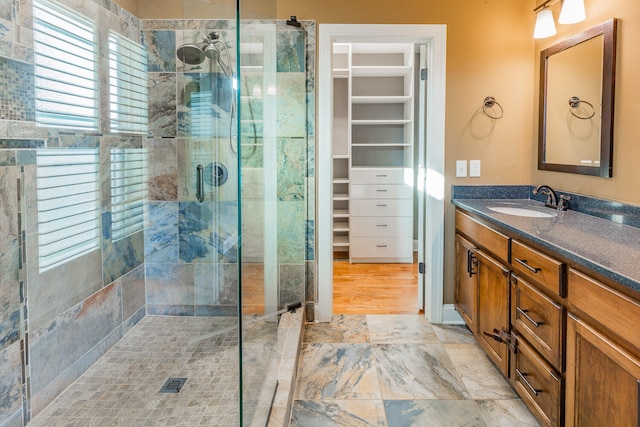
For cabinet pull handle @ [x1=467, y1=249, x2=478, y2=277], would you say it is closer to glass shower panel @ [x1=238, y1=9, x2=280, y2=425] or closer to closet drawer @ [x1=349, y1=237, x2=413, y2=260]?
glass shower panel @ [x1=238, y1=9, x2=280, y2=425]

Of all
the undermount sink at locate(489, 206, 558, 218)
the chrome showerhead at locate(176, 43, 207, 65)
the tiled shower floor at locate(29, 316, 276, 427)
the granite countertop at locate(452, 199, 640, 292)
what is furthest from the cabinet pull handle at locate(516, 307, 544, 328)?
the chrome showerhead at locate(176, 43, 207, 65)

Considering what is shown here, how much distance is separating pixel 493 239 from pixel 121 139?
2.00 metres

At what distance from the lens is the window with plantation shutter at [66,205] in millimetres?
1893

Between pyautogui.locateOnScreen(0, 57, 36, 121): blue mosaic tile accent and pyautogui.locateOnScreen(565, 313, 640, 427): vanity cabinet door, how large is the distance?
2.19 metres

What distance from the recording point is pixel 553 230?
6.48ft

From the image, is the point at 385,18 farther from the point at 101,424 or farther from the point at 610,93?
the point at 101,424

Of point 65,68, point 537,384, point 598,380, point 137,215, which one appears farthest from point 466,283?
point 65,68

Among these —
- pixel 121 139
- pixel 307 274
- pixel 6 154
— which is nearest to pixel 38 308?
pixel 6 154

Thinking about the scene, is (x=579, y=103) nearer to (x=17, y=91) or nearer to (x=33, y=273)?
(x=17, y=91)

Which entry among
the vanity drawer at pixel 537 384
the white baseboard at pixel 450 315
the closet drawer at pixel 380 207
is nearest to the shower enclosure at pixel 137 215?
the vanity drawer at pixel 537 384

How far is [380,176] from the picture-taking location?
4910 mm

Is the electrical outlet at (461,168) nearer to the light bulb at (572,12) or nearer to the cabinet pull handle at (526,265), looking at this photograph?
the light bulb at (572,12)

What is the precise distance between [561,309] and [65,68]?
224 cm

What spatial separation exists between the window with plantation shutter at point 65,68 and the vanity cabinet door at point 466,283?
2200 mm
